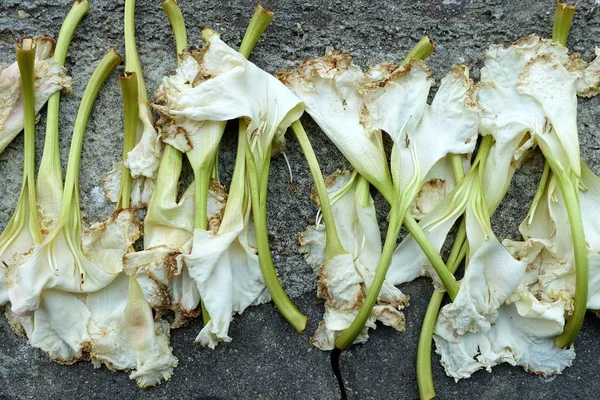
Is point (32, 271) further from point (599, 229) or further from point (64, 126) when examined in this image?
point (599, 229)

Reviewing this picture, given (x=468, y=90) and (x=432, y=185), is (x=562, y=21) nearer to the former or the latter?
(x=468, y=90)

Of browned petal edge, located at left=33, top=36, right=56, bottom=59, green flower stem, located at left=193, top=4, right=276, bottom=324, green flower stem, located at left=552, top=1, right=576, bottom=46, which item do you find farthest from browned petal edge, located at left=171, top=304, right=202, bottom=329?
green flower stem, located at left=552, top=1, right=576, bottom=46

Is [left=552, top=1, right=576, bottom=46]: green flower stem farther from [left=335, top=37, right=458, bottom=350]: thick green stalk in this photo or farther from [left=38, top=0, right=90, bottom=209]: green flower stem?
[left=38, top=0, right=90, bottom=209]: green flower stem

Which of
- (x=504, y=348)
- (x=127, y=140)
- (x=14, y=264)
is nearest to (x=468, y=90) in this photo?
(x=504, y=348)

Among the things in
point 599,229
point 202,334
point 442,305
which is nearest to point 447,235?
point 442,305

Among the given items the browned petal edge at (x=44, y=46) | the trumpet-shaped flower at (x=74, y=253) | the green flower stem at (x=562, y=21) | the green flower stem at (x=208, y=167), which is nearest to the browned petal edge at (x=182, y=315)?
the green flower stem at (x=208, y=167)
